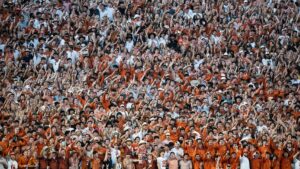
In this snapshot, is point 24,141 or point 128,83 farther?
point 128,83

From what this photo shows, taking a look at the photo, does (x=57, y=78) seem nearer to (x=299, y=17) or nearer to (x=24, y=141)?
(x=24, y=141)

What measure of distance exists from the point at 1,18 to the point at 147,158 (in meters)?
6.89

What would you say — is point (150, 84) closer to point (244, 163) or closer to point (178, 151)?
point (178, 151)

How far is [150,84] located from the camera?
62.7ft

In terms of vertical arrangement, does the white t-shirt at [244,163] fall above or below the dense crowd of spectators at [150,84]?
below

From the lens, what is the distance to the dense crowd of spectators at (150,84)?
16.9 m

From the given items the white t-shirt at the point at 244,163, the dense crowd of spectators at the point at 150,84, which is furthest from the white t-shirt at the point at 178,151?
the white t-shirt at the point at 244,163

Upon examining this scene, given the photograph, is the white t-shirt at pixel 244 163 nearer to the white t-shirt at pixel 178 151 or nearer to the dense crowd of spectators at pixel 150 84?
the dense crowd of spectators at pixel 150 84

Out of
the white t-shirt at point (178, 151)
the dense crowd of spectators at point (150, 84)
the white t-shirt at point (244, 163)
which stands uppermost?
the dense crowd of spectators at point (150, 84)

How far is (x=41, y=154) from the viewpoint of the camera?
16.5 m

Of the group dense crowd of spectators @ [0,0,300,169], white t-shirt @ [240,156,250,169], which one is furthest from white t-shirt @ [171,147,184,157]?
white t-shirt @ [240,156,250,169]

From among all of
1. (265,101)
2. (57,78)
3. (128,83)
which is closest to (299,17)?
(265,101)

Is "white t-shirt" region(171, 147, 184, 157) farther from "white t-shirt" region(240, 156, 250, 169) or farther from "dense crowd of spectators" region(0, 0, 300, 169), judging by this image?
"white t-shirt" region(240, 156, 250, 169)

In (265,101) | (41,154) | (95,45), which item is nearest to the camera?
(41,154)
